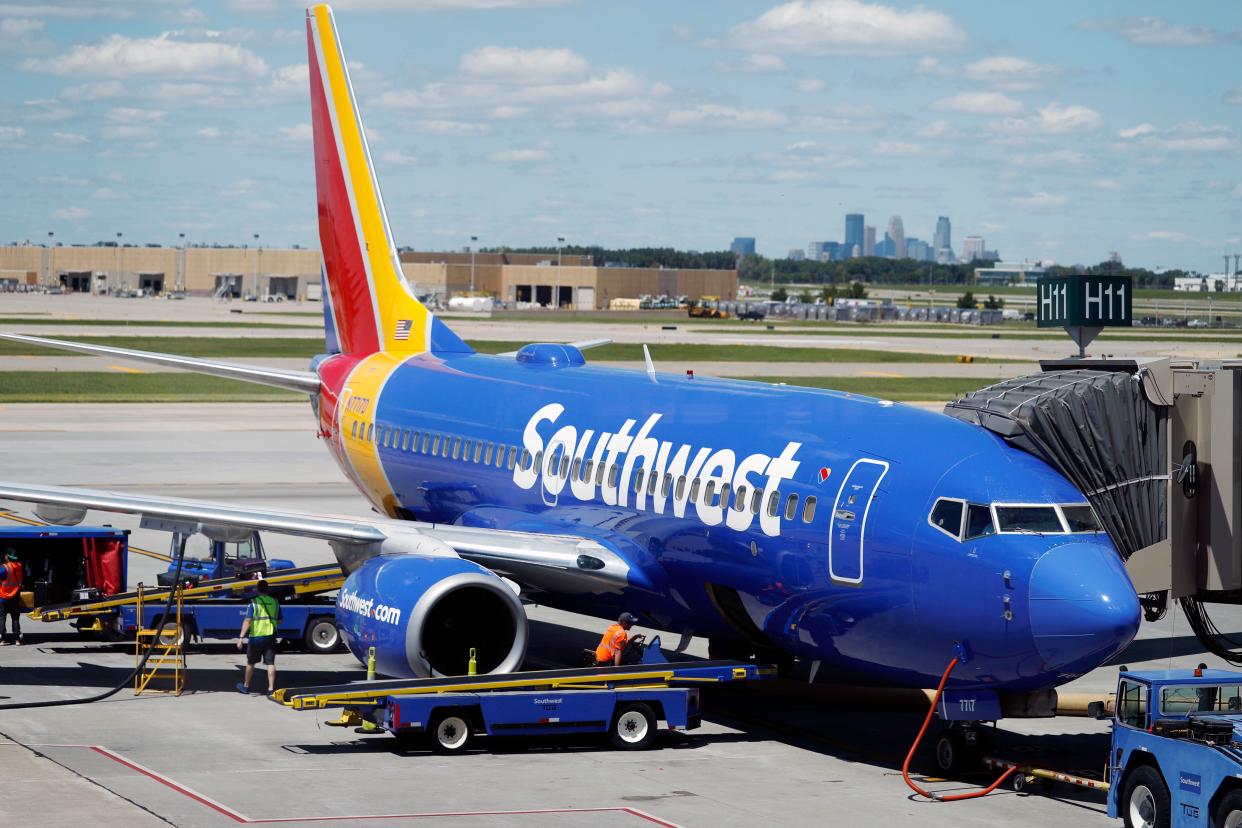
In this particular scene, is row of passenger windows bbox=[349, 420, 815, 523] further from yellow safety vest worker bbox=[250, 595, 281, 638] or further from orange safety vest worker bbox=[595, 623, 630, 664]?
yellow safety vest worker bbox=[250, 595, 281, 638]

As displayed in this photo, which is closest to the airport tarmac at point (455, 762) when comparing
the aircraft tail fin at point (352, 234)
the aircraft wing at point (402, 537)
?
the aircraft wing at point (402, 537)

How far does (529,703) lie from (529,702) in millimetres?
12

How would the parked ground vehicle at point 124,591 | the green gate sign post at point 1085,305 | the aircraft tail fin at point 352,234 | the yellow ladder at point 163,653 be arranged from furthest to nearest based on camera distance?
the green gate sign post at point 1085,305 → the aircraft tail fin at point 352,234 → the parked ground vehicle at point 124,591 → the yellow ladder at point 163,653

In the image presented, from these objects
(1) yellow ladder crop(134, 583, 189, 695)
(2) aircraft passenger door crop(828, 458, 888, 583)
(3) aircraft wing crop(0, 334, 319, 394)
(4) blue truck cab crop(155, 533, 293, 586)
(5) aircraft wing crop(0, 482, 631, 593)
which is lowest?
(1) yellow ladder crop(134, 583, 189, 695)

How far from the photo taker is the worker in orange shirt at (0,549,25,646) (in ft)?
90.7

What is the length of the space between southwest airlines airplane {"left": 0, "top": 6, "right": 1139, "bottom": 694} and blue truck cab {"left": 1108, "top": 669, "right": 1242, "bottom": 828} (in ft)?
2.52

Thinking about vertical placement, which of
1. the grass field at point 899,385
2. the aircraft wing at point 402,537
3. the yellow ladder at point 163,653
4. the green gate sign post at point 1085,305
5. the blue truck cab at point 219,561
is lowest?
the yellow ladder at point 163,653

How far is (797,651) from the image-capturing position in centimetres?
2145

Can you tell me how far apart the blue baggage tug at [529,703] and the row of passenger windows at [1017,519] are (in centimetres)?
403

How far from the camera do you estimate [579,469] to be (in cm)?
2538

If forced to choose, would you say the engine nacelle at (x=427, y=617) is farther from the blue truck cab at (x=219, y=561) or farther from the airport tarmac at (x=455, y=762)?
the blue truck cab at (x=219, y=561)

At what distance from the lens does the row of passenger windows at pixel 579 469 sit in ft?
69.4

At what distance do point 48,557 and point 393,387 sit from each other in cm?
686

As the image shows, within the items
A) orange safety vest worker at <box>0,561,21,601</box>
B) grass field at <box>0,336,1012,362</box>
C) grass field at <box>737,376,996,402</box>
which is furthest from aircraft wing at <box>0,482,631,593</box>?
grass field at <box>0,336,1012,362</box>
